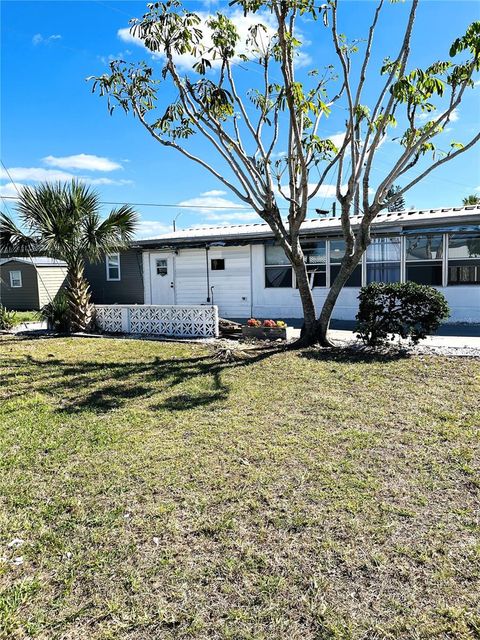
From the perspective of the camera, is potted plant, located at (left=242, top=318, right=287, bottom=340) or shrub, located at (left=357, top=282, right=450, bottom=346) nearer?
shrub, located at (left=357, top=282, right=450, bottom=346)

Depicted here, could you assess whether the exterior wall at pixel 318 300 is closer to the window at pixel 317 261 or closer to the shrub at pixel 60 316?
the window at pixel 317 261

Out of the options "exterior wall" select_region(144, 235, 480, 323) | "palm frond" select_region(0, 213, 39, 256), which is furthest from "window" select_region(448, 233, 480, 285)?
"palm frond" select_region(0, 213, 39, 256)

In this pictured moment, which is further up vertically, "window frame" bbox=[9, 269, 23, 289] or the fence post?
"window frame" bbox=[9, 269, 23, 289]

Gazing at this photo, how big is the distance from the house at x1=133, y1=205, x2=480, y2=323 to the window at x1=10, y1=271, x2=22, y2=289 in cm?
725

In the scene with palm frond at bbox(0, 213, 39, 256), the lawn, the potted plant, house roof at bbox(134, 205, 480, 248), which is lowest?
the lawn

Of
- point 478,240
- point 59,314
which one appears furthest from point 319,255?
point 59,314

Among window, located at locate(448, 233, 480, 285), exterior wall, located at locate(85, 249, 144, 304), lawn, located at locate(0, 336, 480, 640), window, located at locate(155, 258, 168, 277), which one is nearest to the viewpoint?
lawn, located at locate(0, 336, 480, 640)

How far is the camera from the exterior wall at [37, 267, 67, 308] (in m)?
19.6

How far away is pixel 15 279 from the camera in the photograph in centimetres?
2027

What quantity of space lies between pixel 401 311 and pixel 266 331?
124 inches

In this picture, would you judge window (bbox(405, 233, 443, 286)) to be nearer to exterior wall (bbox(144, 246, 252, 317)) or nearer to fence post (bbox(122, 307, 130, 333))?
exterior wall (bbox(144, 246, 252, 317))

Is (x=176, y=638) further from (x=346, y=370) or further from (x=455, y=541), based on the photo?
(x=346, y=370)

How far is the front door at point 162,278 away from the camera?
15930 millimetres

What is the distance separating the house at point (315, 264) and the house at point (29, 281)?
583 centimetres
